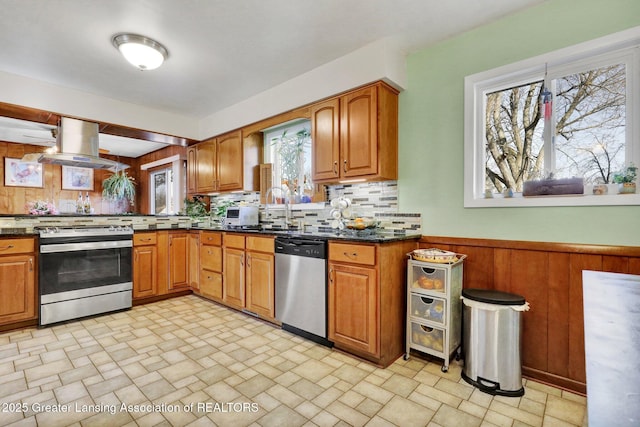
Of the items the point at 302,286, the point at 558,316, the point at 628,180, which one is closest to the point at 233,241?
the point at 302,286

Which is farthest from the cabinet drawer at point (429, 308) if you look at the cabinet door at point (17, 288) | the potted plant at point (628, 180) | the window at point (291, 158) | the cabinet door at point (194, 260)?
the cabinet door at point (17, 288)

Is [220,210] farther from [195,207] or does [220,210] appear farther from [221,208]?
[195,207]

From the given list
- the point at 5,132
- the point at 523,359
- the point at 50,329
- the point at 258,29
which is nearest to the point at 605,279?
the point at 523,359

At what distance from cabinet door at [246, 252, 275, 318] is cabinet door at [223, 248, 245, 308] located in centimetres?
12

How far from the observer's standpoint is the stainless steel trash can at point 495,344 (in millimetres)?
1926

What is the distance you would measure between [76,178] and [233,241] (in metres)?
5.52

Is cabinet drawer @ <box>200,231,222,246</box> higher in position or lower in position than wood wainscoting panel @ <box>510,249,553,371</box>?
higher

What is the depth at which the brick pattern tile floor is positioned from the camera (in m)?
1.69

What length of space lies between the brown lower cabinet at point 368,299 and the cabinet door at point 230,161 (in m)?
2.13

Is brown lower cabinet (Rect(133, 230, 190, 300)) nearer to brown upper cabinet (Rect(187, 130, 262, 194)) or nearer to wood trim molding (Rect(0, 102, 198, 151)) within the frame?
brown upper cabinet (Rect(187, 130, 262, 194))

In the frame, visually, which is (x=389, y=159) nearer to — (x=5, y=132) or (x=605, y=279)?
Answer: (x=605, y=279)

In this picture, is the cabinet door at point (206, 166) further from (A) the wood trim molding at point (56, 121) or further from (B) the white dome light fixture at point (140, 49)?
(B) the white dome light fixture at point (140, 49)

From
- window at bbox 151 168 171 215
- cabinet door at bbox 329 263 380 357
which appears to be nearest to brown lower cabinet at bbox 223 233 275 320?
cabinet door at bbox 329 263 380 357

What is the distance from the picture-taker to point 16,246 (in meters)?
2.97
